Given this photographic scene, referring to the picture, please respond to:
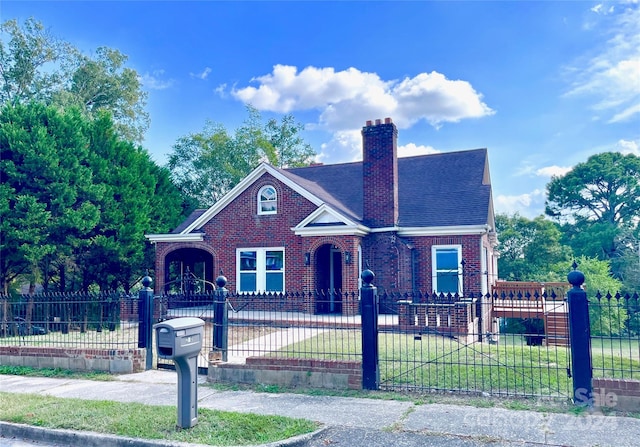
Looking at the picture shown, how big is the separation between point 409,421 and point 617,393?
2.55 meters

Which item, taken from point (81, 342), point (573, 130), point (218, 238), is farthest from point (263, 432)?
point (573, 130)

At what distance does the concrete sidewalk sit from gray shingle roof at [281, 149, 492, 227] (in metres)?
10.9

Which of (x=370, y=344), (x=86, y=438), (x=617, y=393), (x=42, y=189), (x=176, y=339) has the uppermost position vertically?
(x=42, y=189)

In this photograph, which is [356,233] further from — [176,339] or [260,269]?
[176,339]

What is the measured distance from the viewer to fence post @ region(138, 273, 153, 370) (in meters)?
8.79

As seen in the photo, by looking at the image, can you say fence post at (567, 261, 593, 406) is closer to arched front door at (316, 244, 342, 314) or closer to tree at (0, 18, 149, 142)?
arched front door at (316, 244, 342, 314)

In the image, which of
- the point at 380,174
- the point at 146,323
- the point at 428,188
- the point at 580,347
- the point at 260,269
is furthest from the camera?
the point at 428,188

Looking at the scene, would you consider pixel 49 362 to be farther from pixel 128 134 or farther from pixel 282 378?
pixel 128 134

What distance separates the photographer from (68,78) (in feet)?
106

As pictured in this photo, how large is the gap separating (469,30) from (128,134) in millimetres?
28266

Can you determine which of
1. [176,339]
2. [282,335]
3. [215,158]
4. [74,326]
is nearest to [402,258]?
[282,335]

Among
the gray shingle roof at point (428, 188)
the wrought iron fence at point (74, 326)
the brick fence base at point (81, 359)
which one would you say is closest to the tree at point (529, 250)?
the gray shingle roof at point (428, 188)

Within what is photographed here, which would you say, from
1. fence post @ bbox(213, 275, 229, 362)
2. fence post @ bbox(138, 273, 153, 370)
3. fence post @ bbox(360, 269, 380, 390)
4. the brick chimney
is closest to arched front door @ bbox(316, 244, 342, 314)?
the brick chimney

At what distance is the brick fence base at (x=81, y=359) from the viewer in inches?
337
